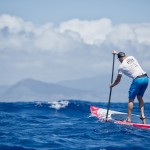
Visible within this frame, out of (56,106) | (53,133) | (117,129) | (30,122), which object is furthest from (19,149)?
(56,106)

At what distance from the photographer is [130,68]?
17750 millimetres

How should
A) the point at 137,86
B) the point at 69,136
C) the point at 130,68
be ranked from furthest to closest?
the point at 137,86
the point at 130,68
the point at 69,136

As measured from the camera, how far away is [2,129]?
16.5m

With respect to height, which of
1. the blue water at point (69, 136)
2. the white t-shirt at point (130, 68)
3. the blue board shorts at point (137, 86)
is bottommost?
the blue water at point (69, 136)

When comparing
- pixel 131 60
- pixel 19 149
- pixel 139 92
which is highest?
pixel 131 60

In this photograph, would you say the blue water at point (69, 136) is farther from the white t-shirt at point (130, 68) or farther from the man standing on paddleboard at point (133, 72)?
the white t-shirt at point (130, 68)

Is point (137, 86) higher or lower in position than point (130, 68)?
lower

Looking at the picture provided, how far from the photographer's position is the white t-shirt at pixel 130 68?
1773 cm

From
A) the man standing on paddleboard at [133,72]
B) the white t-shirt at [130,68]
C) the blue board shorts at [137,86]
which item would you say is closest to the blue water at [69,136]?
the blue board shorts at [137,86]

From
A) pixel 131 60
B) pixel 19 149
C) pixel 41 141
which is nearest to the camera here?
pixel 19 149

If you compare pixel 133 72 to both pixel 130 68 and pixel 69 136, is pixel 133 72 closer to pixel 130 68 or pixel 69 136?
pixel 130 68

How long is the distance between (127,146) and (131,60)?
196 inches

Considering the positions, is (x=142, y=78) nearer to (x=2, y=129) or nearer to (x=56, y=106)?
(x=2, y=129)

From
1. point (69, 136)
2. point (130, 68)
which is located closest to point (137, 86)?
point (130, 68)
